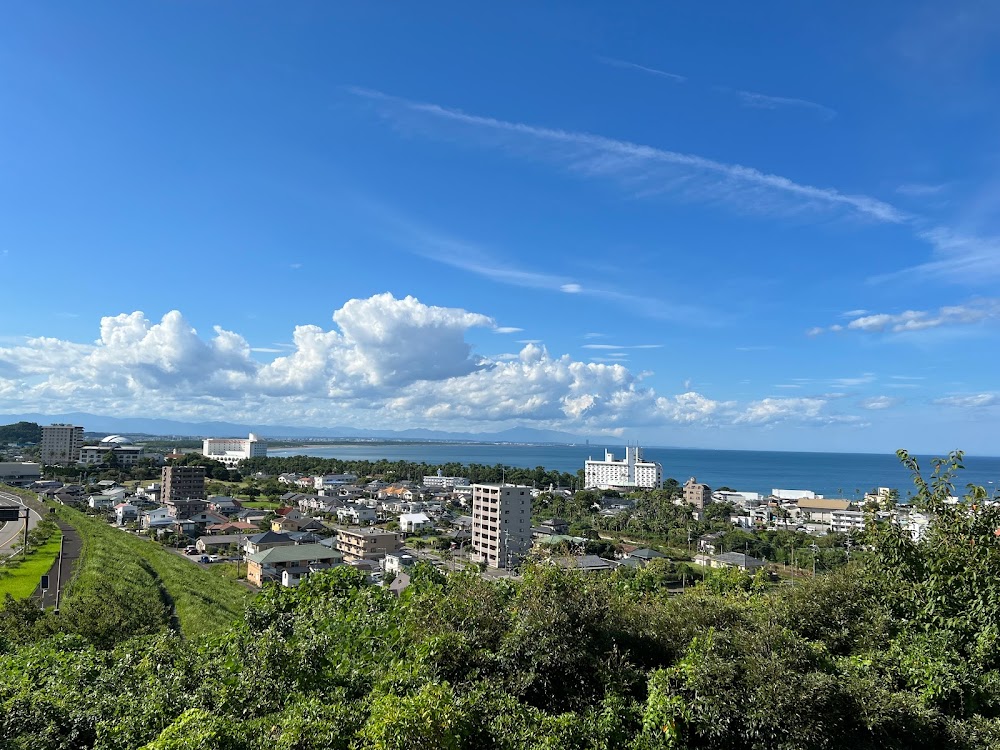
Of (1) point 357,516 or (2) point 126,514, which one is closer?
(2) point 126,514

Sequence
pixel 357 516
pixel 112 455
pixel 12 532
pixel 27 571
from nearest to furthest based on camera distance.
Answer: pixel 27 571
pixel 12 532
pixel 357 516
pixel 112 455

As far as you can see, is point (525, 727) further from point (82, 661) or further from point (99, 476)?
point (99, 476)

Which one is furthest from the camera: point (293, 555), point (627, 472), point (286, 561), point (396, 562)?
point (627, 472)

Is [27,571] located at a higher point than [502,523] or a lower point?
lower

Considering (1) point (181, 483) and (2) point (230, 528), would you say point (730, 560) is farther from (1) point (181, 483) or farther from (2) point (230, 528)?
(1) point (181, 483)

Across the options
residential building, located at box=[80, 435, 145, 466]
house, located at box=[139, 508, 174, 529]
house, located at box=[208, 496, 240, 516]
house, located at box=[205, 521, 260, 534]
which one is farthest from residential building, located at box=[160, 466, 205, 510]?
residential building, located at box=[80, 435, 145, 466]

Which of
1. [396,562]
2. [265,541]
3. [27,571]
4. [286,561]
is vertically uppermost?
[27,571]

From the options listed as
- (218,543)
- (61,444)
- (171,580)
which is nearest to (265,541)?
(218,543)
